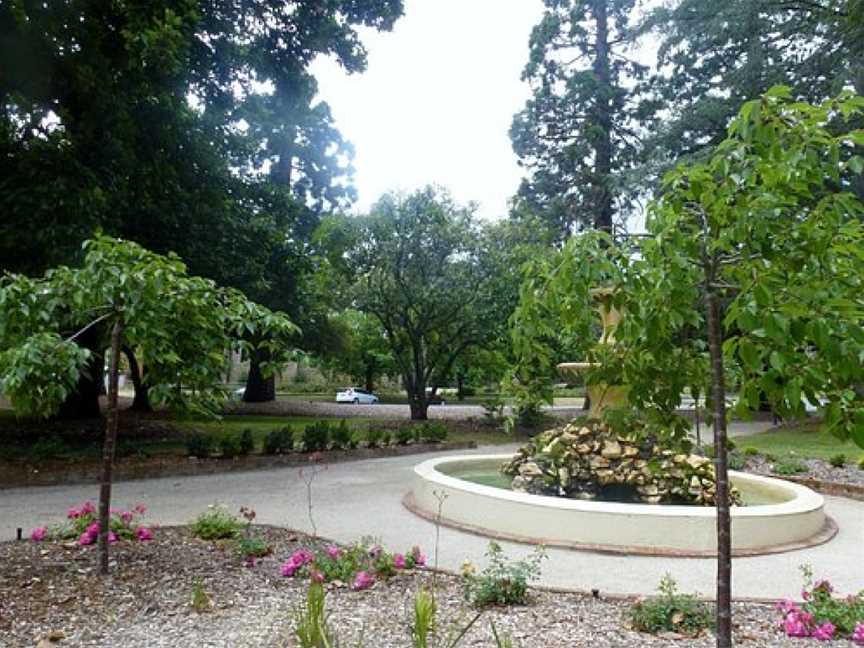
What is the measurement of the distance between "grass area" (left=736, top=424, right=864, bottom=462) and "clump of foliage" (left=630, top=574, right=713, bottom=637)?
9.64 meters

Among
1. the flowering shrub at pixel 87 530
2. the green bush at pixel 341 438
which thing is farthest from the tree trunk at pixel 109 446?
the green bush at pixel 341 438

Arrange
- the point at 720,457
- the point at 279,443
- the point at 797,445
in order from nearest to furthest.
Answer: the point at 720,457 < the point at 279,443 < the point at 797,445

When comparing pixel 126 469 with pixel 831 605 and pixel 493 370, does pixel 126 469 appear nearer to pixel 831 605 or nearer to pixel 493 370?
pixel 831 605

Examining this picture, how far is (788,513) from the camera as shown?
6352 millimetres

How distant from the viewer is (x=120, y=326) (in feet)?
15.5

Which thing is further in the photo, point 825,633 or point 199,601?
point 199,601

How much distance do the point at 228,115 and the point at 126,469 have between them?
7.25 m

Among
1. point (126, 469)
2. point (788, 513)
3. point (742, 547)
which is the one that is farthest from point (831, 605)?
point (126, 469)

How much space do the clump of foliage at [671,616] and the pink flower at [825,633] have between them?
535 mm

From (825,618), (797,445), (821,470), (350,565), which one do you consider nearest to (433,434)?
(821,470)

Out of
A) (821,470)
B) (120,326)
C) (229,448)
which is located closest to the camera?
(120,326)

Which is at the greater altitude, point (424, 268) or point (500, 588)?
point (424, 268)

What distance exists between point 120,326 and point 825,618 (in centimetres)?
472

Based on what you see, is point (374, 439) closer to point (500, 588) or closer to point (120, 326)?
point (120, 326)
